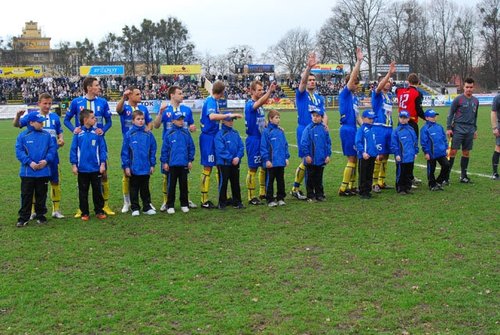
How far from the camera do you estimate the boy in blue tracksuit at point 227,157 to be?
8555 millimetres

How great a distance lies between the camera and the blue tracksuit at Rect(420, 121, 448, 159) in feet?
31.9

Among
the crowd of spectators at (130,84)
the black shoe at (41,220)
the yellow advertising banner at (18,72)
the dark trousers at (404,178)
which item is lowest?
the black shoe at (41,220)

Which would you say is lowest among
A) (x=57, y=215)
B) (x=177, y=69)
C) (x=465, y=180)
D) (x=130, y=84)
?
(x=57, y=215)

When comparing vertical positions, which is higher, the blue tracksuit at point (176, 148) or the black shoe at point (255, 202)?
the blue tracksuit at point (176, 148)

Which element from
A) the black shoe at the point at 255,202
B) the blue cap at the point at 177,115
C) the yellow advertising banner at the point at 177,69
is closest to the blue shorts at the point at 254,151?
the black shoe at the point at 255,202

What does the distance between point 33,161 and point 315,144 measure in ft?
14.4

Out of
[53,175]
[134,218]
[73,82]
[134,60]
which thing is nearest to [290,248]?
[134,218]

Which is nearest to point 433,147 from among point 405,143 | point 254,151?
point 405,143

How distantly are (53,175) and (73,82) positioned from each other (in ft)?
160

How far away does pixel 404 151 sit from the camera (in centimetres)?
943

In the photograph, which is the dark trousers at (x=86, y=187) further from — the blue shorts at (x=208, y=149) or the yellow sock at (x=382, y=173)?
the yellow sock at (x=382, y=173)

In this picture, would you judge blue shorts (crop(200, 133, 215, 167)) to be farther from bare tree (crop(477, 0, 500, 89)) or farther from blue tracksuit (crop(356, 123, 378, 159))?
bare tree (crop(477, 0, 500, 89))

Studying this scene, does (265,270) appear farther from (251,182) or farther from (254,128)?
(254,128)

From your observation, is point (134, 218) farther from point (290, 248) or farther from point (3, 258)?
point (290, 248)
